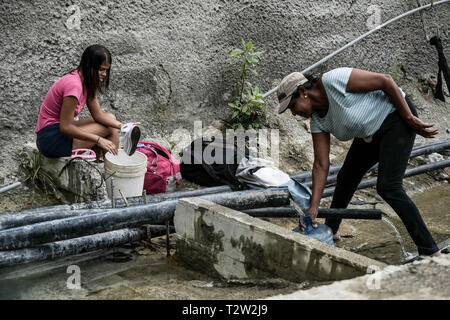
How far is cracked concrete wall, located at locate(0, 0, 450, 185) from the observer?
486cm

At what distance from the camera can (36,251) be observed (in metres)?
3.34

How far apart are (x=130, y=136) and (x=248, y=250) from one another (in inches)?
57.2

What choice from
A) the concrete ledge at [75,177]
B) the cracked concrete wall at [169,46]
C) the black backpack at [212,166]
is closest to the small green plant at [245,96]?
the cracked concrete wall at [169,46]

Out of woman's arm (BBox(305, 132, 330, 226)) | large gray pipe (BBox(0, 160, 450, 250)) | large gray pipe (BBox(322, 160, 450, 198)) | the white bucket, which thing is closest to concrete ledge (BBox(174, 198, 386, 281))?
large gray pipe (BBox(0, 160, 450, 250))

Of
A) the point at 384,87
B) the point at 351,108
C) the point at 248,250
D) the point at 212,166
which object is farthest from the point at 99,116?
the point at 384,87

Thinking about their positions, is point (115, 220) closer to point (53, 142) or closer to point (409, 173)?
point (53, 142)

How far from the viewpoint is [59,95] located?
424 centimetres

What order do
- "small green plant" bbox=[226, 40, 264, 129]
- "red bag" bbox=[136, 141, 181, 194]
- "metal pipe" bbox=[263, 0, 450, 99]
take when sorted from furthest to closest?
1. "metal pipe" bbox=[263, 0, 450, 99]
2. "small green plant" bbox=[226, 40, 264, 129]
3. "red bag" bbox=[136, 141, 181, 194]

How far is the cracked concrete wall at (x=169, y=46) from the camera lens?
16.0ft

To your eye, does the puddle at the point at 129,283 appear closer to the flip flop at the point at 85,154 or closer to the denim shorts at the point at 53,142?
the flip flop at the point at 85,154

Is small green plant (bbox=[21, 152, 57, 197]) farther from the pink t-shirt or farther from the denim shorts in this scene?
the pink t-shirt

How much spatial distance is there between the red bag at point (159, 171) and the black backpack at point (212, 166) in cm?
22

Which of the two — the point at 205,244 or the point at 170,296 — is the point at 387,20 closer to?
the point at 205,244

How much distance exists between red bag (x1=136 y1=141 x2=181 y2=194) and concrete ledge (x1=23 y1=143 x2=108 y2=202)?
20.1 inches
